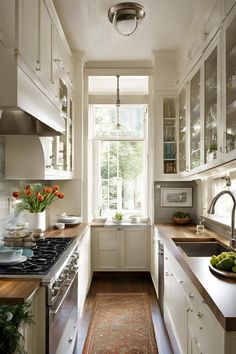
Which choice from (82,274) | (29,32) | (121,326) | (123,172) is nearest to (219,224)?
(121,326)

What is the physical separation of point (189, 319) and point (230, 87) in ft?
4.68

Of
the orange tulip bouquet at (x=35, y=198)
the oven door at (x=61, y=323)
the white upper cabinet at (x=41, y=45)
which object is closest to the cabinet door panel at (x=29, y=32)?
the white upper cabinet at (x=41, y=45)

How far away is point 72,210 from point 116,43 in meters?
2.01

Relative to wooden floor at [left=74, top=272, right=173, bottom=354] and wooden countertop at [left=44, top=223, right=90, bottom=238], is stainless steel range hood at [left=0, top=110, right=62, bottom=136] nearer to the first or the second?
wooden countertop at [left=44, top=223, right=90, bottom=238]

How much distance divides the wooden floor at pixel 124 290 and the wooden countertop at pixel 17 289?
49.5 inches

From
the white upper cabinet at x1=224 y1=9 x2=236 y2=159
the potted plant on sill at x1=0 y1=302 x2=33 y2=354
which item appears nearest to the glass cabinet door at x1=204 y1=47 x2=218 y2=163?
the white upper cabinet at x1=224 y1=9 x2=236 y2=159

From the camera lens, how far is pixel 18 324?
1363mm

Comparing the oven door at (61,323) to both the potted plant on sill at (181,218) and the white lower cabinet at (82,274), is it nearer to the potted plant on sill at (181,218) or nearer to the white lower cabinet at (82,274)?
the white lower cabinet at (82,274)

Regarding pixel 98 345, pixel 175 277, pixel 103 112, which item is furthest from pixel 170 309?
pixel 103 112

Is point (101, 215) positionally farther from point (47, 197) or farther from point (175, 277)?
point (175, 277)

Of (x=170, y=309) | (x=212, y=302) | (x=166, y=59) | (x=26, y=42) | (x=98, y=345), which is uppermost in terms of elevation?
(x=166, y=59)

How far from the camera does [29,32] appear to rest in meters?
1.99

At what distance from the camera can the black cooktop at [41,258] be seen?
5.97ft

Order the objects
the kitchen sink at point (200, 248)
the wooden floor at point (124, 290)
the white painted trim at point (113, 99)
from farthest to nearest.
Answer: the white painted trim at point (113, 99), the kitchen sink at point (200, 248), the wooden floor at point (124, 290)
